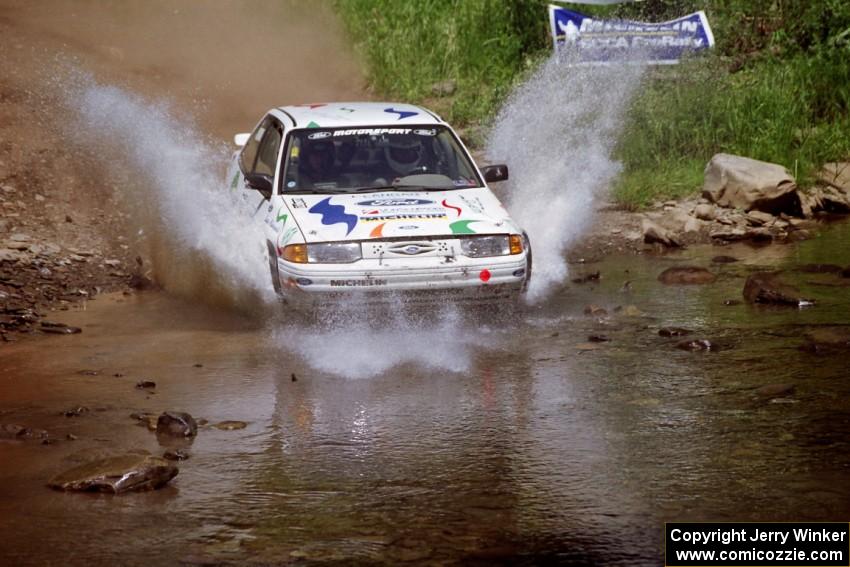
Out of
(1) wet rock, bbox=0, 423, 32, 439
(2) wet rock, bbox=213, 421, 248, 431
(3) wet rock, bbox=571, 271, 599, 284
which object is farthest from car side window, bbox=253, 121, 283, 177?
(1) wet rock, bbox=0, 423, 32, 439

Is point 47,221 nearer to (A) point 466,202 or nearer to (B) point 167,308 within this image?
(B) point 167,308

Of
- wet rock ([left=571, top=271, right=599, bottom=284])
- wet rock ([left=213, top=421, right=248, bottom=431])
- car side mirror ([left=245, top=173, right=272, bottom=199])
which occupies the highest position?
car side mirror ([left=245, top=173, right=272, bottom=199])

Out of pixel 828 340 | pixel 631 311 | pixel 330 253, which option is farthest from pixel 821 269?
pixel 330 253

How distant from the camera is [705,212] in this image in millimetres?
13602

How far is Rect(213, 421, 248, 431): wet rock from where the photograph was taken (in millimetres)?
6988

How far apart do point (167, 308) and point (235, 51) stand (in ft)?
38.9

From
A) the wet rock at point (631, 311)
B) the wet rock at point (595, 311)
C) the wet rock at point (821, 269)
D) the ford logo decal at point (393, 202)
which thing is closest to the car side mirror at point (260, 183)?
the ford logo decal at point (393, 202)

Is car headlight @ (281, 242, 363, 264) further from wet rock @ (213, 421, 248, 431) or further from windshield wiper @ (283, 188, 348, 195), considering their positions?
wet rock @ (213, 421, 248, 431)

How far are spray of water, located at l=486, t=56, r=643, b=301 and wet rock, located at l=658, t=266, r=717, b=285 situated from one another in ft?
3.08

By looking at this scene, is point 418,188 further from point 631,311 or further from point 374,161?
point 631,311

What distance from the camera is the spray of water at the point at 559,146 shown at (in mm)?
13156

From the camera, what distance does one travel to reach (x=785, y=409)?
7.07 meters

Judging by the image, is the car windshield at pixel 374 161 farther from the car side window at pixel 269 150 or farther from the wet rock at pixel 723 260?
the wet rock at pixel 723 260

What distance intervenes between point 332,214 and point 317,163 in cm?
98
